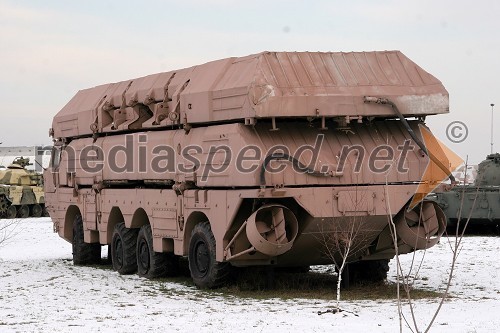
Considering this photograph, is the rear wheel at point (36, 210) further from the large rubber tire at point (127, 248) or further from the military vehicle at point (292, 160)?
the military vehicle at point (292, 160)

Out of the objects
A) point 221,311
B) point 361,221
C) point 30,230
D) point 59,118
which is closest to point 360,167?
point 361,221

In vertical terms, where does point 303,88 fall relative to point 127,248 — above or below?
above

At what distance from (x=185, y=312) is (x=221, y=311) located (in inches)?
17.4

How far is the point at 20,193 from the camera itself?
47.6m

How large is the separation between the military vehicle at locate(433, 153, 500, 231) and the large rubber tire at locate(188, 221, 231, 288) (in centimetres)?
1388

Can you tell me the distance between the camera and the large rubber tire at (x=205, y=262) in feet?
50.3

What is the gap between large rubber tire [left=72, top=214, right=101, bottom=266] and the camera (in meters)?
21.7

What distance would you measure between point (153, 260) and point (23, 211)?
104 ft

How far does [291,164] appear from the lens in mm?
14305

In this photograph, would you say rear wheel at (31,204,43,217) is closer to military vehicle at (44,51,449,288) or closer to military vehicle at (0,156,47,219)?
military vehicle at (0,156,47,219)

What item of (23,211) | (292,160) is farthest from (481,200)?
(23,211)

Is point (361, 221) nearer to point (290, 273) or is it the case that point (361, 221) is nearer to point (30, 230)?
point (290, 273)

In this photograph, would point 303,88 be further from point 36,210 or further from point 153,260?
point 36,210

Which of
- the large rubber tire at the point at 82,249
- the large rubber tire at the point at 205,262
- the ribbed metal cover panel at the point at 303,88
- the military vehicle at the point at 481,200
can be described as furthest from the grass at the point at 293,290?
the military vehicle at the point at 481,200
